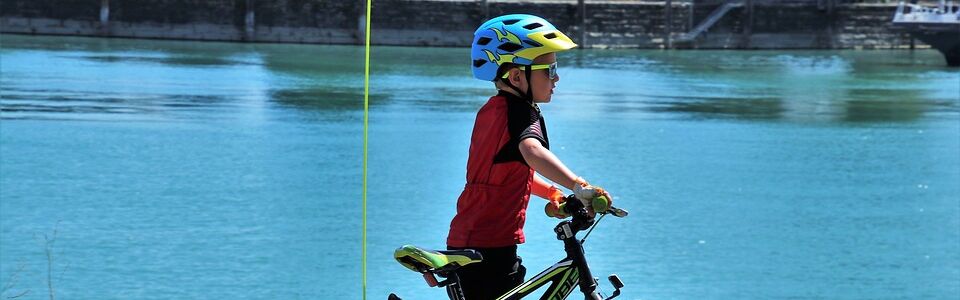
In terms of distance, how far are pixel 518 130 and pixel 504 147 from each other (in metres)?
0.06

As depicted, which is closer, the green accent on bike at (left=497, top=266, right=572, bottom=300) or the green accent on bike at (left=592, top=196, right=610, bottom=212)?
the green accent on bike at (left=592, top=196, right=610, bottom=212)

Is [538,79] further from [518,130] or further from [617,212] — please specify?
[617,212]

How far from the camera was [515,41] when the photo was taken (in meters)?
3.97

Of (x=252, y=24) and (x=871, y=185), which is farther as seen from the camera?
(x=252, y=24)

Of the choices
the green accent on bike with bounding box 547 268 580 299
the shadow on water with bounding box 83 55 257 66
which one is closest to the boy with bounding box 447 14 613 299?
the green accent on bike with bounding box 547 268 580 299

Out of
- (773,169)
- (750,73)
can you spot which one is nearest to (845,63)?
(750,73)

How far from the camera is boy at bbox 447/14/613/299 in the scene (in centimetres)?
397

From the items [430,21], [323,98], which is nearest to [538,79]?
[323,98]

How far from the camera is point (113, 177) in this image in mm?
16719

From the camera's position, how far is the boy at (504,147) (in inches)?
156

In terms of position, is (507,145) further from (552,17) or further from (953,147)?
(552,17)

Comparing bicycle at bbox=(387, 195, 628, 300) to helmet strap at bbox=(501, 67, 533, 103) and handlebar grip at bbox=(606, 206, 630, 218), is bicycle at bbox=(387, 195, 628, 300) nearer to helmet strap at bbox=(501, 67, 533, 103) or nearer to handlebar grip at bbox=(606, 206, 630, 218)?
handlebar grip at bbox=(606, 206, 630, 218)

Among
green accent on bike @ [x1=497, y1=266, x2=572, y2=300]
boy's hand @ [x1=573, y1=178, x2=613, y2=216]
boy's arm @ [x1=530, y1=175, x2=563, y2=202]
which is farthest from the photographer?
boy's arm @ [x1=530, y1=175, x2=563, y2=202]

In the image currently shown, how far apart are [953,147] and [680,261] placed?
35.4 ft
